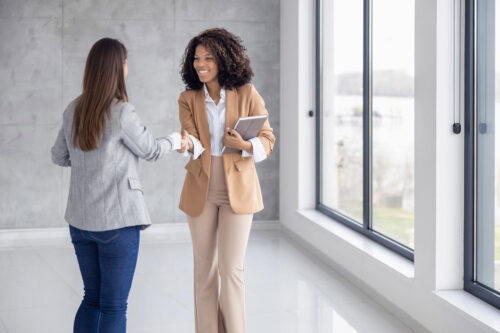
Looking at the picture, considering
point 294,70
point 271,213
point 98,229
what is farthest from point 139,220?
point 271,213

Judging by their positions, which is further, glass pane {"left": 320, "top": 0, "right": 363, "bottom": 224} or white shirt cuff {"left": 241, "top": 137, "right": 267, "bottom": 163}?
glass pane {"left": 320, "top": 0, "right": 363, "bottom": 224}

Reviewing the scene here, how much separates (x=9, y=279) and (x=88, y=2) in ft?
9.26

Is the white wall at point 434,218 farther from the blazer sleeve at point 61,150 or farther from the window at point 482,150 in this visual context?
the blazer sleeve at point 61,150

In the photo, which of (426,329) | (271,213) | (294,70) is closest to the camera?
(426,329)

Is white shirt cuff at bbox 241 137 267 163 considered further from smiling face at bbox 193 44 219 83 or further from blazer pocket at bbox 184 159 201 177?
smiling face at bbox 193 44 219 83

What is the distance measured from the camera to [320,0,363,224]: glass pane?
4824mm

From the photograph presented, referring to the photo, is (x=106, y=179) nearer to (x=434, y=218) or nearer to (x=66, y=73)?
(x=434, y=218)

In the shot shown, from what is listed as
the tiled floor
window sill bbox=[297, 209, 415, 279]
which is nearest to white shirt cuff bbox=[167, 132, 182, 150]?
the tiled floor

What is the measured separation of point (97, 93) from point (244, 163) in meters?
0.80

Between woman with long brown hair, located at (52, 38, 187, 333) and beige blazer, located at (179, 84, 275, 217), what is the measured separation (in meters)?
0.37

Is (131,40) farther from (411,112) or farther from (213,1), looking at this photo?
(411,112)

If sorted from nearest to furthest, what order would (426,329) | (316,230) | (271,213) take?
(426,329) < (316,230) < (271,213)

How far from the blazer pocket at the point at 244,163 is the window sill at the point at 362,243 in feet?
4.42

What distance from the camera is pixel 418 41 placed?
11.1 ft
